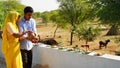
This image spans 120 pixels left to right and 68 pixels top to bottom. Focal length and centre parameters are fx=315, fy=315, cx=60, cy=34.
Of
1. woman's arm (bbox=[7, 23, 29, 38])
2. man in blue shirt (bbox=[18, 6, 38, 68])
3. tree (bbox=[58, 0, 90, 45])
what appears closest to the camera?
woman's arm (bbox=[7, 23, 29, 38])

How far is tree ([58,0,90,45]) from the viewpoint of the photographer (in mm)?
38562

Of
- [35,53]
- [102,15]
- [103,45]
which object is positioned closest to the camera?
[35,53]

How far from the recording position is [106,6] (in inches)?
662

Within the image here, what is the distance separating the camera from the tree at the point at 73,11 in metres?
38.6

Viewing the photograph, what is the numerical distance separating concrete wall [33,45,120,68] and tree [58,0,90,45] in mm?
30624

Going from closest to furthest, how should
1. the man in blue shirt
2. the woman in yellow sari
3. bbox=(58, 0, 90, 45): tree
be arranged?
the woman in yellow sari, the man in blue shirt, bbox=(58, 0, 90, 45): tree

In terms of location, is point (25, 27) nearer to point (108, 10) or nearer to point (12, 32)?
point (12, 32)

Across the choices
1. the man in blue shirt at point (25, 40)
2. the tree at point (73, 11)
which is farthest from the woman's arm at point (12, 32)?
the tree at point (73, 11)

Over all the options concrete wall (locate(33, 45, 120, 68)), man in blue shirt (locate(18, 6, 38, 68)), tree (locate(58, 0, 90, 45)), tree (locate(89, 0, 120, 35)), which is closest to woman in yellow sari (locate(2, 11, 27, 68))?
man in blue shirt (locate(18, 6, 38, 68))

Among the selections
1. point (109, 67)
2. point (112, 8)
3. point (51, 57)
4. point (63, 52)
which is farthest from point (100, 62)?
point (112, 8)

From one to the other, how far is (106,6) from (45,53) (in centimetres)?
979

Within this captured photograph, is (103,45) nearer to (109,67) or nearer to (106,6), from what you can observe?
(106,6)

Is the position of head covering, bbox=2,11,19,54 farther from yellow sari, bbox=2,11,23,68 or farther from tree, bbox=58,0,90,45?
tree, bbox=58,0,90,45

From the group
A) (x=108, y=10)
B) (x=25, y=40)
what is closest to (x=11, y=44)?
(x=25, y=40)
